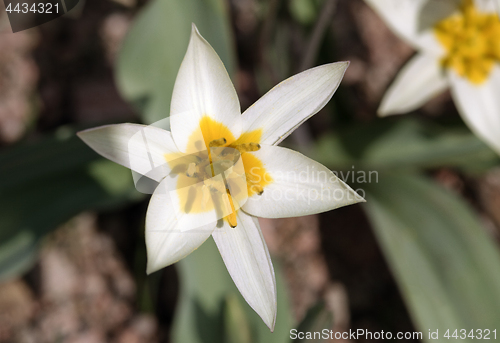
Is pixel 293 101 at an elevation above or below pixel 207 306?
above

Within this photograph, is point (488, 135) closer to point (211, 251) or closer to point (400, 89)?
point (400, 89)

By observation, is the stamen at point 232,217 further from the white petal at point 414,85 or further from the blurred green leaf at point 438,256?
the blurred green leaf at point 438,256

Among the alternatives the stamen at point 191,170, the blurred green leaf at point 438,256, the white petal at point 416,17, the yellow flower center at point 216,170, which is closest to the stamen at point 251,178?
the yellow flower center at point 216,170

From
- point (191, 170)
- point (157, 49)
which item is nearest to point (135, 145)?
point (191, 170)

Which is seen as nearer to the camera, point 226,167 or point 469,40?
point 226,167

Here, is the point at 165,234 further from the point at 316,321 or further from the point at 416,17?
the point at 416,17

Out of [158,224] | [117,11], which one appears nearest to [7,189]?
[158,224]
